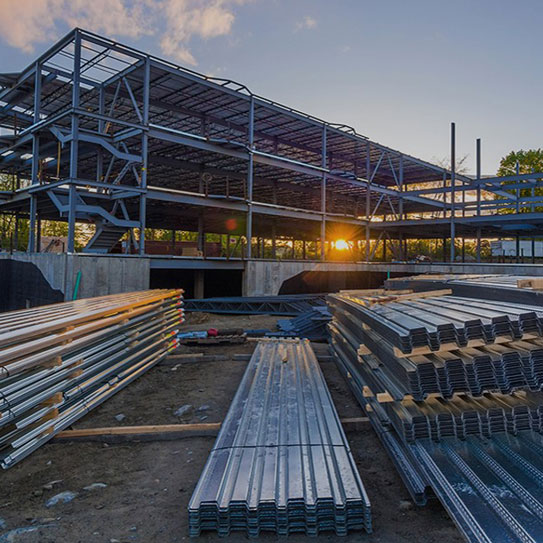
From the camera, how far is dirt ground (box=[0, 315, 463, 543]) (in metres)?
3.00

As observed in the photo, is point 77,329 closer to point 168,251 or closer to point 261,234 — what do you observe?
point 168,251

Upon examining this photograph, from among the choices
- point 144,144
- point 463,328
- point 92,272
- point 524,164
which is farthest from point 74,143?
point 524,164

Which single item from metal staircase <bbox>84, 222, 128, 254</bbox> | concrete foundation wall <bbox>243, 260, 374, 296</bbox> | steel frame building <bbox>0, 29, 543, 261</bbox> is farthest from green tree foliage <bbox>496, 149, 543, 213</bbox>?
metal staircase <bbox>84, 222, 128, 254</bbox>

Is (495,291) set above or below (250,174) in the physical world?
below

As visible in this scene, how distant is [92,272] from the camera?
14836 mm

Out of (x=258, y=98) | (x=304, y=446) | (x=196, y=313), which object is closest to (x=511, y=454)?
(x=304, y=446)

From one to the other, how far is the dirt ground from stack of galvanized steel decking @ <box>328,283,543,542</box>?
254 mm

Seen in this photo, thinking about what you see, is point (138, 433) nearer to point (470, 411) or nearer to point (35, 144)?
point (470, 411)

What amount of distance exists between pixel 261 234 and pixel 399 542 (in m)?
37.4

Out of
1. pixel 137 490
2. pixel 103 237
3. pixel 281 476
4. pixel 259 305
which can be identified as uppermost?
pixel 103 237

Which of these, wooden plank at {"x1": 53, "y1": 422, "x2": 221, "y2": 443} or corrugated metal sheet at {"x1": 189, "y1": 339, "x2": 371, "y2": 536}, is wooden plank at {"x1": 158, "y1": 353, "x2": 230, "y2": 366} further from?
corrugated metal sheet at {"x1": 189, "y1": 339, "x2": 371, "y2": 536}

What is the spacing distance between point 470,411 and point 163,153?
79.4 ft

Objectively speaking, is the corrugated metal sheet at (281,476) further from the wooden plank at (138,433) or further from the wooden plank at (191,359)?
the wooden plank at (191,359)

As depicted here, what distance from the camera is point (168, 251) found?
22406 millimetres
